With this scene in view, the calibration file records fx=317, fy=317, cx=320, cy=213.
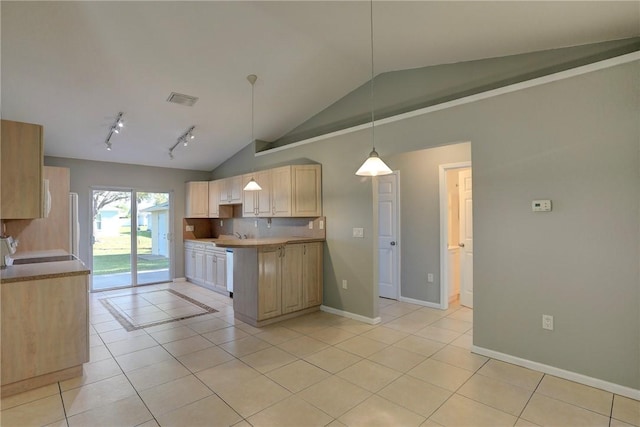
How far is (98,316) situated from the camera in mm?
4566

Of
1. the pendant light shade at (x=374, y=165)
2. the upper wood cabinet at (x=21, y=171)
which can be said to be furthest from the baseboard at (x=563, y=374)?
the upper wood cabinet at (x=21, y=171)

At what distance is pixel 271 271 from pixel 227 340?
987mm

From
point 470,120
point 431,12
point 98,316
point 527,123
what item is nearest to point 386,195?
point 470,120

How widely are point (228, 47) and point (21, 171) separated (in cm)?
229

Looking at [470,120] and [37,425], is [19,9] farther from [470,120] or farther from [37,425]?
[470,120]

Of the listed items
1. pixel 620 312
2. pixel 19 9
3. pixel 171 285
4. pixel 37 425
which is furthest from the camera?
pixel 171 285

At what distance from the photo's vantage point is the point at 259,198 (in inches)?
217

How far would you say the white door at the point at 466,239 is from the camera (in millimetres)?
4883

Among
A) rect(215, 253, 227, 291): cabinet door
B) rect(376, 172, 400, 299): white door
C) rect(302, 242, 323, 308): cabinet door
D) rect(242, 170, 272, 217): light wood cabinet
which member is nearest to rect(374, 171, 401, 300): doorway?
rect(376, 172, 400, 299): white door

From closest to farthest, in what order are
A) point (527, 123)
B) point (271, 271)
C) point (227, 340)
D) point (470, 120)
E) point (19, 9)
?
1. point (19, 9)
2. point (527, 123)
3. point (470, 120)
4. point (227, 340)
5. point (271, 271)

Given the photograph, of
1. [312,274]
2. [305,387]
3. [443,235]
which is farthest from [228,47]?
[443,235]

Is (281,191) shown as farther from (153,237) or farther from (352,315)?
(153,237)

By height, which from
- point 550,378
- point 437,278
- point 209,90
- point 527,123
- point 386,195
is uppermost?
point 209,90

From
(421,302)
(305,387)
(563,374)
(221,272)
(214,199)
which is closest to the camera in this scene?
(305,387)
